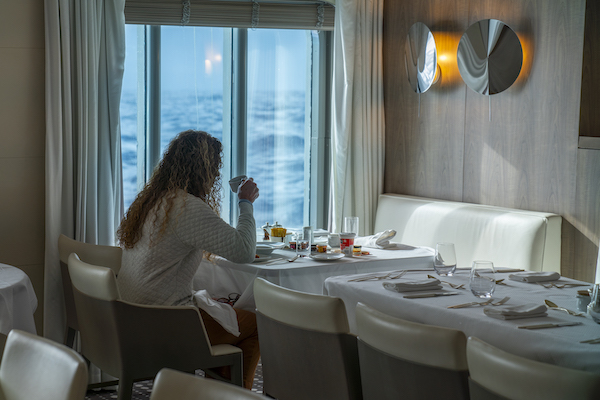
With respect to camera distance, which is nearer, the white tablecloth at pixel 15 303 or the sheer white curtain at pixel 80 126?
the white tablecloth at pixel 15 303

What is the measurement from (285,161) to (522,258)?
207cm

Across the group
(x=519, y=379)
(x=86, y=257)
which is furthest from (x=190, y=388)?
(x=86, y=257)

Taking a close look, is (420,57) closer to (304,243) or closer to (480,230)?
(480,230)

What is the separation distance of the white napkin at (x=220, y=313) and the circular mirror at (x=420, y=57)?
2.38 m

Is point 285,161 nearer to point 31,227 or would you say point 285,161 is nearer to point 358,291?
point 31,227

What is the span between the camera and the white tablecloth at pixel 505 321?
5.72 ft

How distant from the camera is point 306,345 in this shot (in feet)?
6.50

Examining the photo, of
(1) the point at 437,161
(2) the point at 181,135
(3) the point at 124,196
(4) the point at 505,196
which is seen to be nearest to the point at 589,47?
(4) the point at 505,196

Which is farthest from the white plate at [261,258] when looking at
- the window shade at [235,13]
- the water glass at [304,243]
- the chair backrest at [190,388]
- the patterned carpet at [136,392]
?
the window shade at [235,13]

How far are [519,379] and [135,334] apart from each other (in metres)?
1.40

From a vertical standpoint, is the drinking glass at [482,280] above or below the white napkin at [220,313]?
above

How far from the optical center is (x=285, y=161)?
485cm

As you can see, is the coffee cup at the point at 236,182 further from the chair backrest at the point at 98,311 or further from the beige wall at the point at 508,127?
the beige wall at the point at 508,127

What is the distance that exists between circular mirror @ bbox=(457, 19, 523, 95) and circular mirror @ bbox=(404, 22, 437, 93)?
0.30m
